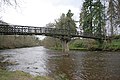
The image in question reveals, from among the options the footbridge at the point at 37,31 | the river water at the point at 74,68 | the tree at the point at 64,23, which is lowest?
the river water at the point at 74,68

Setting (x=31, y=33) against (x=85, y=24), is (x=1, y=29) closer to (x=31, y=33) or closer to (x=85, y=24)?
(x=31, y=33)

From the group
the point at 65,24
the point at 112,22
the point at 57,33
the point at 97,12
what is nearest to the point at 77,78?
the point at 57,33

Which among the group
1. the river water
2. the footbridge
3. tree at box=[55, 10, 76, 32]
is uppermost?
tree at box=[55, 10, 76, 32]

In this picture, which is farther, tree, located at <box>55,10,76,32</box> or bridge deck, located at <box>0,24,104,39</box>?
tree, located at <box>55,10,76,32</box>

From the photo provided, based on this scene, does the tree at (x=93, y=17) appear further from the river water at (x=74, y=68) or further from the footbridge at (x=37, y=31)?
the river water at (x=74, y=68)

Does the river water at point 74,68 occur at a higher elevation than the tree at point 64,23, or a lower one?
lower

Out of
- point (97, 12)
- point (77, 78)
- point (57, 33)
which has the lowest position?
point (77, 78)

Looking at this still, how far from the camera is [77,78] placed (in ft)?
52.2

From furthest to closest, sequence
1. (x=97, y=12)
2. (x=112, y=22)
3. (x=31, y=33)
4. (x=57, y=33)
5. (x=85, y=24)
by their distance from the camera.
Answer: (x=85, y=24) → (x=97, y=12) → (x=112, y=22) → (x=57, y=33) → (x=31, y=33)

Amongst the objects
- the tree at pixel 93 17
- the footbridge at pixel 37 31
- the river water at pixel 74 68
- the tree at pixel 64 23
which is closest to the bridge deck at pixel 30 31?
the footbridge at pixel 37 31

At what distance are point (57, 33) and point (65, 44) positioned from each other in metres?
3.04

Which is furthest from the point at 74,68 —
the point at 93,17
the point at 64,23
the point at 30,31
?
the point at 64,23

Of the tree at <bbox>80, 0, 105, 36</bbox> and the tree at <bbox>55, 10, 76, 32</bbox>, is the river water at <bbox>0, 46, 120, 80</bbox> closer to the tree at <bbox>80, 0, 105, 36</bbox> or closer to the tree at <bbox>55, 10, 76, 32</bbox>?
the tree at <bbox>80, 0, 105, 36</bbox>

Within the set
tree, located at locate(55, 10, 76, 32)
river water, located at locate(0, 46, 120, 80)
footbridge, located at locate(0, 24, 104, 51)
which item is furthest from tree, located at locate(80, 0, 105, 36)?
river water, located at locate(0, 46, 120, 80)
